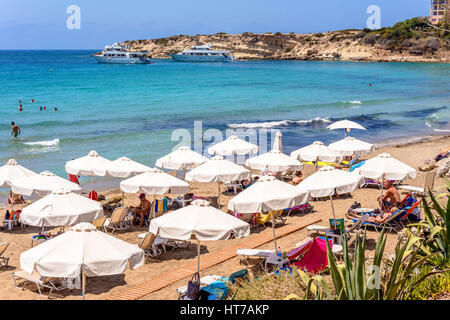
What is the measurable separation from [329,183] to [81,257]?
16.6 ft

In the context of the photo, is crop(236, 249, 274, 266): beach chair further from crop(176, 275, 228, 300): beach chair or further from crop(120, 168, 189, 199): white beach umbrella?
crop(120, 168, 189, 199): white beach umbrella

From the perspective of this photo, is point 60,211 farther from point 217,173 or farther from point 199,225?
point 217,173

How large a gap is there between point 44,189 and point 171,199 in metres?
4.22

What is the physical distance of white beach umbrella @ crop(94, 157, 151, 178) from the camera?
13.1m

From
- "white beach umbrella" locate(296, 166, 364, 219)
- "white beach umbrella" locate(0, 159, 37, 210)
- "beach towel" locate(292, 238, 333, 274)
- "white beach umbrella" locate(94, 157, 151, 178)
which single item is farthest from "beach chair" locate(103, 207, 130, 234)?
"beach towel" locate(292, 238, 333, 274)

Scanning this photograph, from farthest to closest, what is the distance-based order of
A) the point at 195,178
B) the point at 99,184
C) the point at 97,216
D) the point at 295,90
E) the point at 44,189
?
1. the point at 295,90
2. the point at 99,184
3. the point at 195,178
4. the point at 44,189
5. the point at 97,216

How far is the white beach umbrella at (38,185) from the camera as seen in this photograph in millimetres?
11086

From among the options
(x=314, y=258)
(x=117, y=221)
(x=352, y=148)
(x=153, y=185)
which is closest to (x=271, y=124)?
(x=352, y=148)

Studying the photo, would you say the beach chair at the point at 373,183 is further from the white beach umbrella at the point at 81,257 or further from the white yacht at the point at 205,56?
the white yacht at the point at 205,56

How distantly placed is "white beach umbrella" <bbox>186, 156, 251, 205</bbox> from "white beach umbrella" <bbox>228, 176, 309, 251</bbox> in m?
3.23
